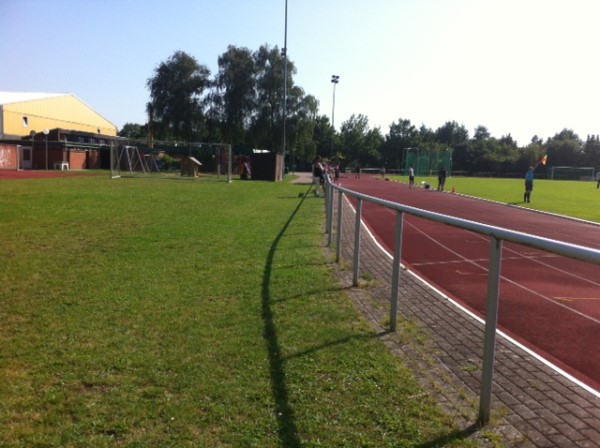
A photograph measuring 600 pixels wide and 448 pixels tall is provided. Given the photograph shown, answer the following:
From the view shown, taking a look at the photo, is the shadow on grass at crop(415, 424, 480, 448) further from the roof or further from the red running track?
the roof

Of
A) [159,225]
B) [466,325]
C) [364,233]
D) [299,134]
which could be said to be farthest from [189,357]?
[299,134]

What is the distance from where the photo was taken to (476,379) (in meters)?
4.02

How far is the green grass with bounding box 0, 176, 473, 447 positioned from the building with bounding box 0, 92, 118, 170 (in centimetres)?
3507

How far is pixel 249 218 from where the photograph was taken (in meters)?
13.9

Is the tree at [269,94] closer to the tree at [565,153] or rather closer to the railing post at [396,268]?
the railing post at [396,268]

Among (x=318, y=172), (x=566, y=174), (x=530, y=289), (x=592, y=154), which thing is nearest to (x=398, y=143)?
(x=566, y=174)

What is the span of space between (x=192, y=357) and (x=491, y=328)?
2.28m

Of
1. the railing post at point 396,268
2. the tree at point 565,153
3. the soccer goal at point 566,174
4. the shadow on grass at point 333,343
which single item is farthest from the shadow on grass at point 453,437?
the tree at point 565,153

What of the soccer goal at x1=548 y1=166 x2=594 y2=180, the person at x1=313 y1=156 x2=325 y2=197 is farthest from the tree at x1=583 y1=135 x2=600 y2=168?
the person at x1=313 y1=156 x2=325 y2=197

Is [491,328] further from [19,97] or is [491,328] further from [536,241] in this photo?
[19,97]

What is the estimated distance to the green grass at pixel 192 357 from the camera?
3100mm

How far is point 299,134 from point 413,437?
59.2m

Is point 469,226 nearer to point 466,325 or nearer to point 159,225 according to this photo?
point 466,325

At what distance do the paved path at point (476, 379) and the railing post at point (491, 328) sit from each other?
0.38 feet
